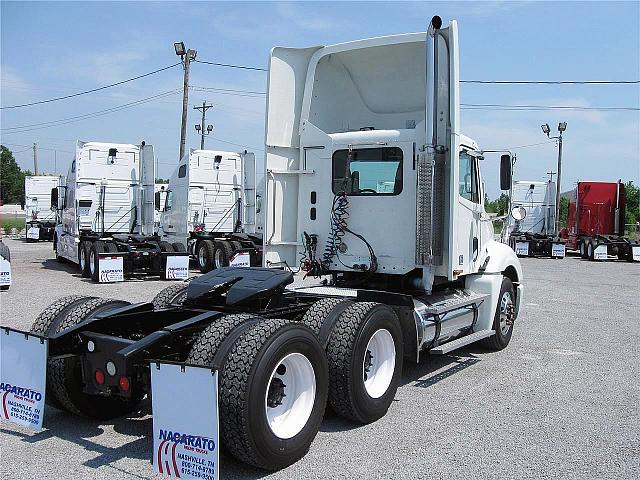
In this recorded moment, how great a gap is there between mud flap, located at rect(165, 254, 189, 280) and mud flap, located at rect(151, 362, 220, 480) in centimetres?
1267

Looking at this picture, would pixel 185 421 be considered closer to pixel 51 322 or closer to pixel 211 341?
pixel 211 341

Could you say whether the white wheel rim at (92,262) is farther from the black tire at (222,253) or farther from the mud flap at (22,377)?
the mud flap at (22,377)

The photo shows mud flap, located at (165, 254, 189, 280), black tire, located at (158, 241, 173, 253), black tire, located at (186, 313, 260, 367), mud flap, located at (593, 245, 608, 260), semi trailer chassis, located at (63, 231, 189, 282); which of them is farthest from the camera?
mud flap, located at (593, 245, 608, 260)

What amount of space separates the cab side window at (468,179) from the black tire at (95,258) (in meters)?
10.5

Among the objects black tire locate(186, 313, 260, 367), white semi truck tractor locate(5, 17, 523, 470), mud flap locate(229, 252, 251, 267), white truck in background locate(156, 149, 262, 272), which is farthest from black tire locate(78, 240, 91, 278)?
black tire locate(186, 313, 260, 367)

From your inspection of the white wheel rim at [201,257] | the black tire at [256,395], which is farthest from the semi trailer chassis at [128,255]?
the black tire at [256,395]

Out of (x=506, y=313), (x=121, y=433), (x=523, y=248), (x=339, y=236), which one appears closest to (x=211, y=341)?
(x=121, y=433)

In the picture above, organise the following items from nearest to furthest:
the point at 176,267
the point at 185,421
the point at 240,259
Result: 1. the point at 185,421
2. the point at 176,267
3. the point at 240,259

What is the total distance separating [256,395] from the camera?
4.07m

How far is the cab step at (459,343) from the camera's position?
21.8 feet

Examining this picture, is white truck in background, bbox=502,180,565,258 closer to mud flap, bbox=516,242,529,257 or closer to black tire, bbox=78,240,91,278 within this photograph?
mud flap, bbox=516,242,529,257

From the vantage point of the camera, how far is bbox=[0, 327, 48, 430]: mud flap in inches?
184

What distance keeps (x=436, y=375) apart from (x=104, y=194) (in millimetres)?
13113

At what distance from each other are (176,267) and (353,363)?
39.5ft
